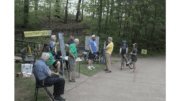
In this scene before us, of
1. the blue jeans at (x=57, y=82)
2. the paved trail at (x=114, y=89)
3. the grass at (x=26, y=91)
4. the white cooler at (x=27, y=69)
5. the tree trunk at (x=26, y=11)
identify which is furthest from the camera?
the tree trunk at (x=26, y=11)

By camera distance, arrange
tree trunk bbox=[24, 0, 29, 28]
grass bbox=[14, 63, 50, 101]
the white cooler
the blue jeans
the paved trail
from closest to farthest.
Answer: the blue jeans < grass bbox=[14, 63, 50, 101] < the paved trail < the white cooler < tree trunk bbox=[24, 0, 29, 28]

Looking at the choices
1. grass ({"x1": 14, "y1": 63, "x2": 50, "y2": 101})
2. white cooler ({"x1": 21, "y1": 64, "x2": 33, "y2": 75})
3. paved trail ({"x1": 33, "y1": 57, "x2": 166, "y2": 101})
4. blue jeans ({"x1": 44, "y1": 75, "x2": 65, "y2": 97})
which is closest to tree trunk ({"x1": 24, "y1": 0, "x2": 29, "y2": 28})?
white cooler ({"x1": 21, "y1": 64, "x2": 33, "y2": 75})

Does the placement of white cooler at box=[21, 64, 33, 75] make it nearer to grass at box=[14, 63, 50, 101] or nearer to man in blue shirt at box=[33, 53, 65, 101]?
grass at box=[14, 63, 50, 101]

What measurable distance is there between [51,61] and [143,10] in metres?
14.3

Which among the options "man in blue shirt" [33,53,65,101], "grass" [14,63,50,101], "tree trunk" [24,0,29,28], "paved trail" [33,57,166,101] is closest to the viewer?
"man in blue shirt" [33,53,65,101]

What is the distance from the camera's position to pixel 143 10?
58.9 feet

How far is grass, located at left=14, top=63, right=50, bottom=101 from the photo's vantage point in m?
4.98

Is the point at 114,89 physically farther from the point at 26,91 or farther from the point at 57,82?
the point at 26,91

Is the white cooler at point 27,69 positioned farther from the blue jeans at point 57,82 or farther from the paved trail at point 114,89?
the blue jeans at point 57,82

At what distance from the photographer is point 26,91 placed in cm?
557

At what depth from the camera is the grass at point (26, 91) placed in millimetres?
4978

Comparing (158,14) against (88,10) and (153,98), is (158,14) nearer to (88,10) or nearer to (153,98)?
(88,10)

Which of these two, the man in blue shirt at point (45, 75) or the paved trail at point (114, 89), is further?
the paved trail at point (114, 89)

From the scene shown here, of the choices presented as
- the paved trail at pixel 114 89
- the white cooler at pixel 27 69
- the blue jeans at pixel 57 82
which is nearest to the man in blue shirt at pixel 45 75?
the blue jeans at pixel 57 82
